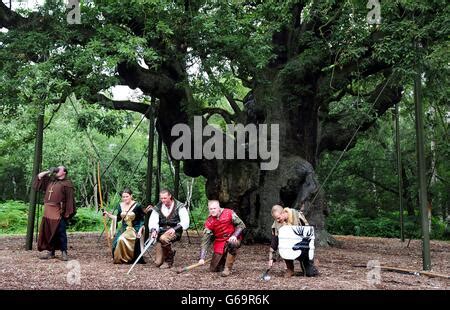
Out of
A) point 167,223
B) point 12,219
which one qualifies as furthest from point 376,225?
point 167,223

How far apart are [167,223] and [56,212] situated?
208 cm

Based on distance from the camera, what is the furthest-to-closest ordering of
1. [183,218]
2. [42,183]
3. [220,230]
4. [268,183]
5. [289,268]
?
1. [268,183]
2. [42,183]
3. [183,218]
4. [220,230]
5. [289,268]

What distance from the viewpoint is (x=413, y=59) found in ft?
24.9

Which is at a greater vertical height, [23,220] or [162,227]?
[162,227]

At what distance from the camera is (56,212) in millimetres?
8188

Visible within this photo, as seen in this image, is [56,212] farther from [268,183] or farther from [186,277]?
[268,183]

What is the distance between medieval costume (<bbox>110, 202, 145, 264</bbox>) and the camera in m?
7.73

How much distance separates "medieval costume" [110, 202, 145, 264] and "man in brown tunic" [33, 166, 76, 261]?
92 centimetres

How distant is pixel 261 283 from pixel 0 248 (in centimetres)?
686

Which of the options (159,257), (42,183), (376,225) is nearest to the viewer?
(159,257)

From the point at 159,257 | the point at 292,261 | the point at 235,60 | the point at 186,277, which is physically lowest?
the point at 186,277

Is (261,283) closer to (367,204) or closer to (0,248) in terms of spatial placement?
(0,248)

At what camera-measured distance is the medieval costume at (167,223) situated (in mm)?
7250

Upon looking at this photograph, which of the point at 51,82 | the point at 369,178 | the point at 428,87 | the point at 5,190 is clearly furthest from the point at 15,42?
the point at 5,190
